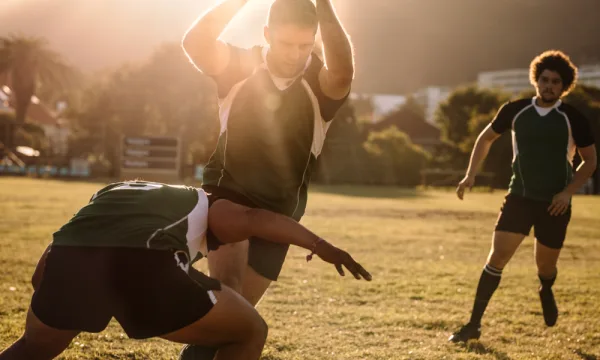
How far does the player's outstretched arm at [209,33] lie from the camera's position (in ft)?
11.0

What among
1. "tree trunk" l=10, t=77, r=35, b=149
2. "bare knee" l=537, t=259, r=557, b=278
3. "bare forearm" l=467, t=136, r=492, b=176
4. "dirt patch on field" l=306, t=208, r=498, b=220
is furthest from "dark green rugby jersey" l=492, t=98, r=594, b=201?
"tree trunk" l=10, t=77, r=35, b=149

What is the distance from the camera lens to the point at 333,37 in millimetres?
3236

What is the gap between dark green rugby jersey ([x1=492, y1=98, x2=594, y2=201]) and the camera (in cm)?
630

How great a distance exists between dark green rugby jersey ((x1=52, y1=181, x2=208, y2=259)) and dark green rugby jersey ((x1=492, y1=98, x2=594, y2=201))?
14.3 ft

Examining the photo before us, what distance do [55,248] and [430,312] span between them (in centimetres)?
536

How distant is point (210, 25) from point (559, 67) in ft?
13.4

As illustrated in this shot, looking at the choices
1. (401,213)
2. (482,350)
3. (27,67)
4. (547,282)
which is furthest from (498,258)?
(27,67)

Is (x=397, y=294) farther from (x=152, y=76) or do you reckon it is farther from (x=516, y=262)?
(x=152, y=76)

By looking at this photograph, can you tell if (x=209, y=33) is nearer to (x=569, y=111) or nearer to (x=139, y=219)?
(x=139, y=219)

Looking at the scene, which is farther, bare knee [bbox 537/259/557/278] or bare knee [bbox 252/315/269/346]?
bare knee [bbox 537/259/557/278]

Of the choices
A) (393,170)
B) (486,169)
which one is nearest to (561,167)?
(393,170)

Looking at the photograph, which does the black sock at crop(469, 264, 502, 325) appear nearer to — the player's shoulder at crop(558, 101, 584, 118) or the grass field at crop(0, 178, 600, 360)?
the grass field at crop(0, 178, 600, 360)

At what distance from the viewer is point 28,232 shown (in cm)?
1350

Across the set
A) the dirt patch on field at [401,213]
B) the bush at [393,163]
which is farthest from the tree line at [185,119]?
the dirt patch on field at [401,213]
